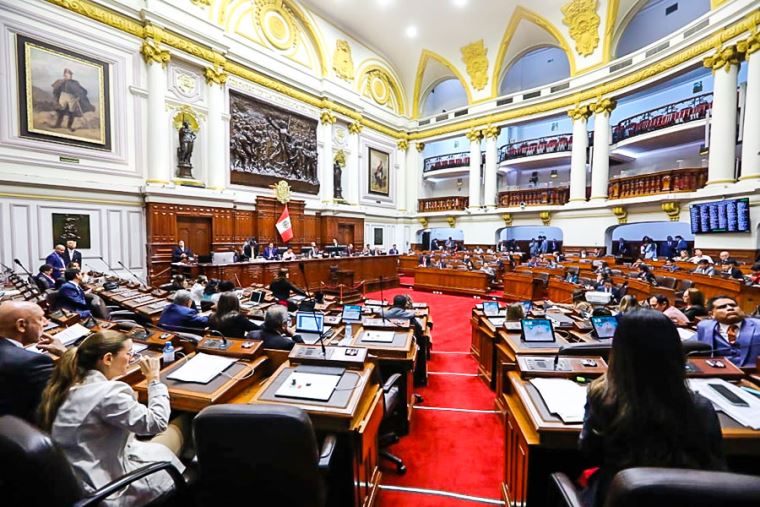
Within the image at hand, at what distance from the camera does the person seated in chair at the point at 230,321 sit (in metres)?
2.97

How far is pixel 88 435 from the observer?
1353 millimetres

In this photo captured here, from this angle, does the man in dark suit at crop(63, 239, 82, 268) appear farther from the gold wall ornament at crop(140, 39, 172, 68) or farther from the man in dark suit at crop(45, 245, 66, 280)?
the gold wall ornament at crop(140, 39, 172, 68)

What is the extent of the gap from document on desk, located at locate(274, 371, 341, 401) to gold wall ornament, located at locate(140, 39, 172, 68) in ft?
33.2

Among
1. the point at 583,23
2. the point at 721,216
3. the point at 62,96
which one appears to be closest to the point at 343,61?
the point at 583,23

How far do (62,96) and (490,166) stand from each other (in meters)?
14.6

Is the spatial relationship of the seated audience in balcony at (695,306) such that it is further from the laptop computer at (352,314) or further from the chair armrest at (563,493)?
the laptop computer at (352,314)

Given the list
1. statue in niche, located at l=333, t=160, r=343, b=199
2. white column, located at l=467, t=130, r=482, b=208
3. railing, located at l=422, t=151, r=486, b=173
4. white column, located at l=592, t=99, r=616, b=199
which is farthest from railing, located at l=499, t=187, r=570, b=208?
statue in niche, located at l=333, t=160, r=343, b=199

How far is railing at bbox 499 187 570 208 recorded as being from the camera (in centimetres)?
1393

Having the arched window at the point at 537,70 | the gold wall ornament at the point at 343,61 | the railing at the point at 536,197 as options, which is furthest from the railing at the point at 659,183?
the gold wall ornament at the point at 343,61

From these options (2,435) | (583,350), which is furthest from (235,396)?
(583,350)

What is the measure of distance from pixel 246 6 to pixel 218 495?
525 inches

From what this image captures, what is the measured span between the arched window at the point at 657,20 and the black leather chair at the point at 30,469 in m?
16.9

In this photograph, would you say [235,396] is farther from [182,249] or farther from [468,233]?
[468,233]

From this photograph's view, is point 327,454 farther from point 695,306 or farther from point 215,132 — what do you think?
point 215,132
